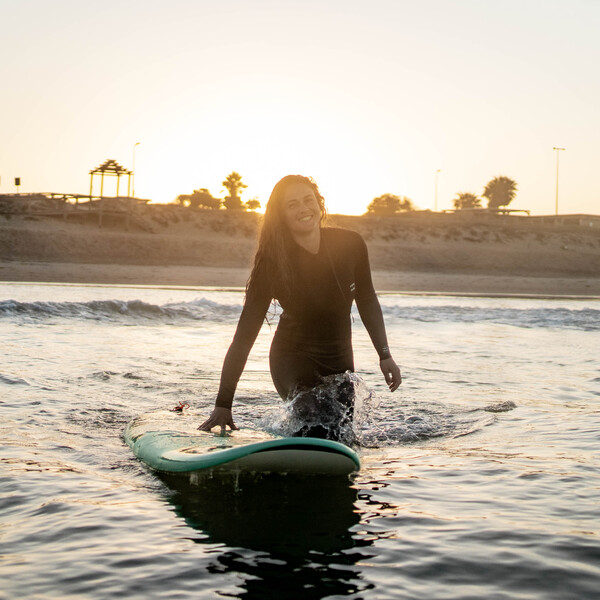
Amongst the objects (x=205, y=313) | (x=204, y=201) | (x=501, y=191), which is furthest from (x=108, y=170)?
(x=501, y=191)

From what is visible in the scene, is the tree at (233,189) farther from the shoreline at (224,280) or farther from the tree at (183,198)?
the shoreline at (224,280)

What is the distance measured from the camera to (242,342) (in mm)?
4617

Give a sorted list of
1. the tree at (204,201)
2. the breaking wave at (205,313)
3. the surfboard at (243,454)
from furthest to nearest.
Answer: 1. the tree at (204,201)
2. the breaking wave at (205,313)
3. the surfboard at (243,454)

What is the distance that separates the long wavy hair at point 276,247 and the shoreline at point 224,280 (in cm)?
2583

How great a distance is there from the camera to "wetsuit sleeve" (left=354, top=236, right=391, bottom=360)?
4938 millimetres

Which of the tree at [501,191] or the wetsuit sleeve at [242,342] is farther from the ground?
the tree at [501,191]

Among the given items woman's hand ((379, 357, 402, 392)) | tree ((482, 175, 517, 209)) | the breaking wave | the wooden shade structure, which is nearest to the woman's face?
woman's hand ((379, 357, 402, 392))

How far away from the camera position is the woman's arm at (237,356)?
14.9 ft

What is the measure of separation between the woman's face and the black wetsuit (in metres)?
0.14

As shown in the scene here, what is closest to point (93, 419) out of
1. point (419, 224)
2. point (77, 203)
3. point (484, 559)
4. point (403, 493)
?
point (403, 493)

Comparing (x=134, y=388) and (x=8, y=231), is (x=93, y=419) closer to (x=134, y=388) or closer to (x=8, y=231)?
(x=134, y=388)

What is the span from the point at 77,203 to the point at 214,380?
41.8 meters

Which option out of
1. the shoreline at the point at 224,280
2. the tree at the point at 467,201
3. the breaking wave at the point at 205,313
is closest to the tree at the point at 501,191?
the tree at the point at 467,201

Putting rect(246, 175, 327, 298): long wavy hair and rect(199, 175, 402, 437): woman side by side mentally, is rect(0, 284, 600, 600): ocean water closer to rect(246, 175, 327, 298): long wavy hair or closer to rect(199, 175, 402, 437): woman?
rect(199, 175, 402, 437): woman
